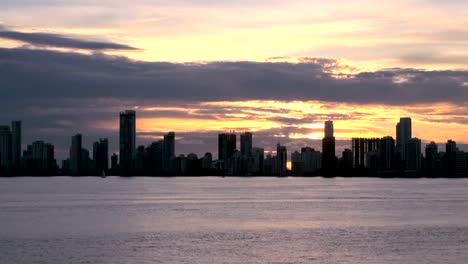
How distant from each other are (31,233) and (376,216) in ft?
182

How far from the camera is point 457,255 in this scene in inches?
2820

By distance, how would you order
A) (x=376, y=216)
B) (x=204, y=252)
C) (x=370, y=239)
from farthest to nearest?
(x=376, y=216) < (x=370, y=239) < (x=204, y=252)

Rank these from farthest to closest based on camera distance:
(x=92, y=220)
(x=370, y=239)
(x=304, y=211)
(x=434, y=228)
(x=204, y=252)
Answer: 1. (x=304, y=211)
2. (x=92, y=220)
3. (x=434, y=228)
4. (x=370, y=239)
5. (x=204, y=252)

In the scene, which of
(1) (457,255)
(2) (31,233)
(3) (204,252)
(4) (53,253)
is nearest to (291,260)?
(3) (204,252)

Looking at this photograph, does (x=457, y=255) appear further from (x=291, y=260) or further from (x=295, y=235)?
(x=295, y=235)

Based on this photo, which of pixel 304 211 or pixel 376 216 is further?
pixel 304 211

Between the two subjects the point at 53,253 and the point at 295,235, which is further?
the point at 295,235

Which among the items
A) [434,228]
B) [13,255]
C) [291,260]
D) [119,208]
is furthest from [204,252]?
[119,208]

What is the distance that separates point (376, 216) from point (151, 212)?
117ft

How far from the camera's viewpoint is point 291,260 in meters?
67.9

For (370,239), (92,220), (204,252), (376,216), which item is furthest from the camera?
(376,216)

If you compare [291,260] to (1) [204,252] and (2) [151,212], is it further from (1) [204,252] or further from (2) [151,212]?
(2) [151,212]

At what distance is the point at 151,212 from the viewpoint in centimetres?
12962

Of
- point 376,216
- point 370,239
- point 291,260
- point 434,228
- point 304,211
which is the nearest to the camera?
point 291,260
